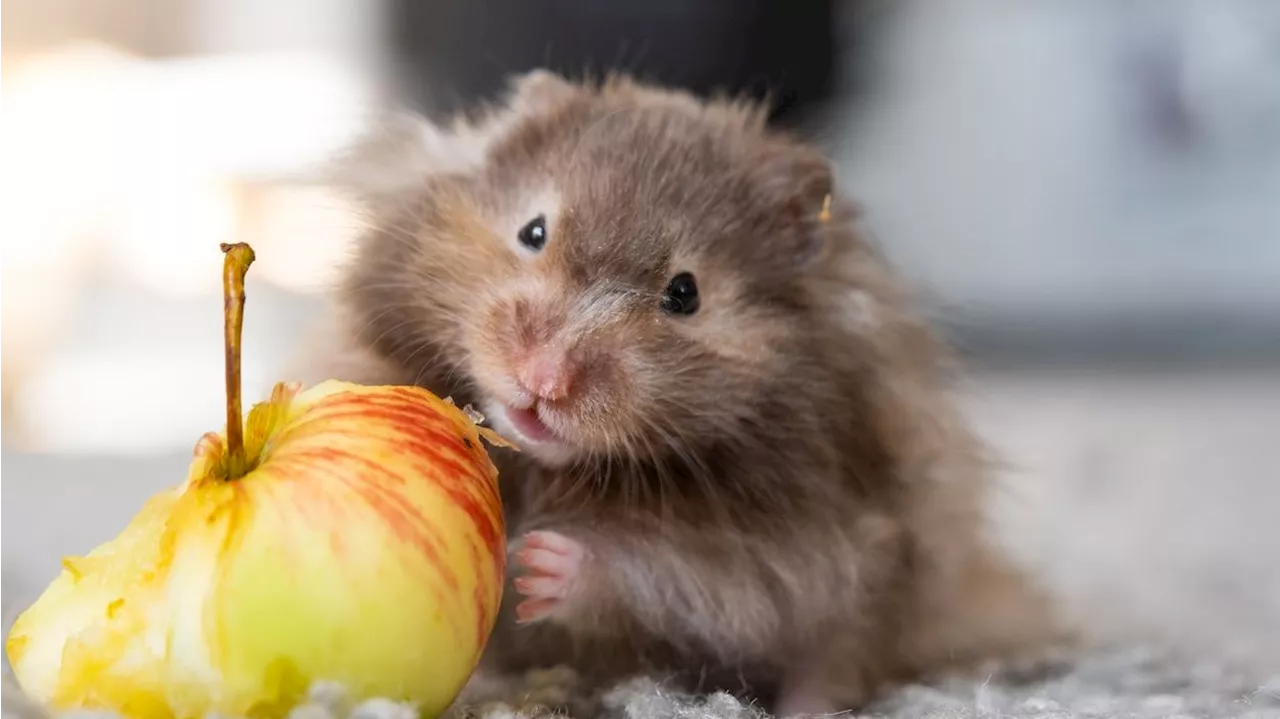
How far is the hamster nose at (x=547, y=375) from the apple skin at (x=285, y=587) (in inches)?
7.5

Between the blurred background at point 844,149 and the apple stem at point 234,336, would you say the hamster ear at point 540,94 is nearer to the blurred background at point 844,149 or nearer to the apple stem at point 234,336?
the apple stem at point 234,336

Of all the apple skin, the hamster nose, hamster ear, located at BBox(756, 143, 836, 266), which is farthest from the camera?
hamster ear, located at BBox(756, 143, 836, 266)

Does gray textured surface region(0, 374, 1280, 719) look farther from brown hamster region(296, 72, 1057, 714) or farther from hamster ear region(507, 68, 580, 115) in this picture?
hamster ear region(507, 68, 580, 115)

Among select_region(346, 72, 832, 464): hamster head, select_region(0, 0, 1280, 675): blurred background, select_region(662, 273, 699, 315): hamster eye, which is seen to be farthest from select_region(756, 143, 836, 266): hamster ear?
select_region(0, 0, 1280, 675): blurred background

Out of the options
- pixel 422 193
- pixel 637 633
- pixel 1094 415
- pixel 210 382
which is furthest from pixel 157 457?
pixel 1094 415

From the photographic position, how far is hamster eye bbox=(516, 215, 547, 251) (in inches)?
61.4

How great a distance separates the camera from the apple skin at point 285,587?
1038mm

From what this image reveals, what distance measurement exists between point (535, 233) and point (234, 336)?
1.57 ft

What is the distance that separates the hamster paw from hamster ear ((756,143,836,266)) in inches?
A: 20.7

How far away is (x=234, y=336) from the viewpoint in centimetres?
118

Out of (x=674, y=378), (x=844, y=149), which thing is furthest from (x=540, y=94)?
(x=844, y=149)

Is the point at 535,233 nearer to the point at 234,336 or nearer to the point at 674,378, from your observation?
the point at 674,378

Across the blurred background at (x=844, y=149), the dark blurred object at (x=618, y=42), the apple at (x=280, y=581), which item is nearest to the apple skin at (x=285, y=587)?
the apple at (x=280, y=581)

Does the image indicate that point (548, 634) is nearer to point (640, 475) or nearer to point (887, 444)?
point (640, 475)
